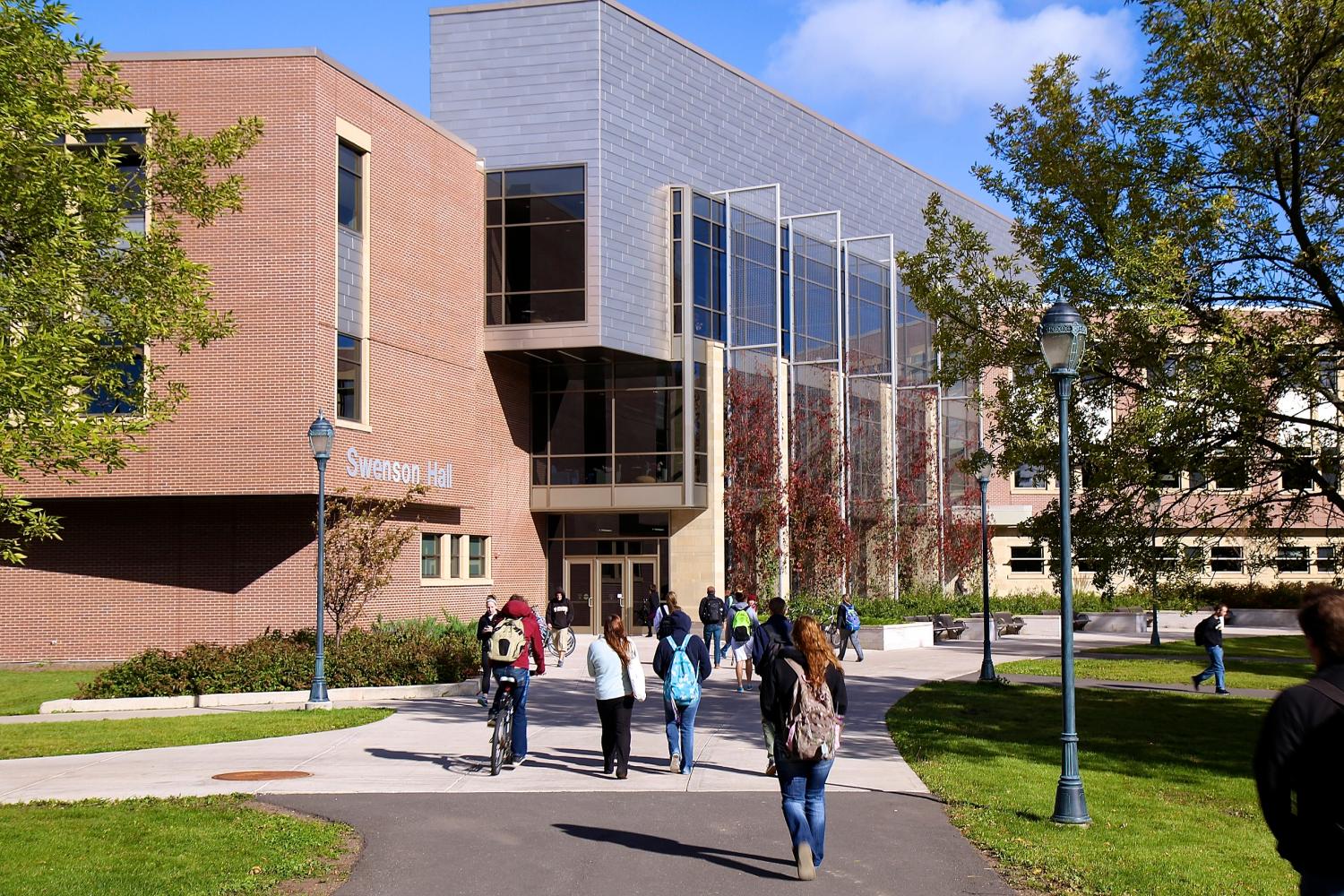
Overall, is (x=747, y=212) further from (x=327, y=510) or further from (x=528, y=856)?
(x=528, y=856)

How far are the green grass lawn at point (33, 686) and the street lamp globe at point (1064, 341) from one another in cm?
1706

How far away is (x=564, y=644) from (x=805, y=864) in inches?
829

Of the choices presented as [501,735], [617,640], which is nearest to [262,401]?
[501,735]

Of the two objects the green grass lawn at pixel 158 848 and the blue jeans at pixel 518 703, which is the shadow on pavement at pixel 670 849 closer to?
the green grass lawn at pixel 158 848

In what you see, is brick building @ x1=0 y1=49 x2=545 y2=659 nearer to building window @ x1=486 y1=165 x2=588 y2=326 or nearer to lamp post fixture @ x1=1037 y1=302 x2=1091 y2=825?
building window @ x1=486 y1=165 x2=588 y2=326

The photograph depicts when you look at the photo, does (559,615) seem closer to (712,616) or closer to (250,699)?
(712,616)

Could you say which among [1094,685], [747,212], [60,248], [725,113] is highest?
[725,113]

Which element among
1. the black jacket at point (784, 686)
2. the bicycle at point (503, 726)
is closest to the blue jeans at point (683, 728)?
the bicycle at point (503, 726)

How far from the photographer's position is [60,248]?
1462 cm

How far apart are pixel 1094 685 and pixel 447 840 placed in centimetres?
1718

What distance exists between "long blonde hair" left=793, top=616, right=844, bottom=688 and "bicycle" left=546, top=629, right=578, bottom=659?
65.3 feet

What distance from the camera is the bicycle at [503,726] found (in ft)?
44.3

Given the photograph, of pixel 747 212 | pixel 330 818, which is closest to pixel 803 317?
pixel 747 212

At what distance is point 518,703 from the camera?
45.6 feet
